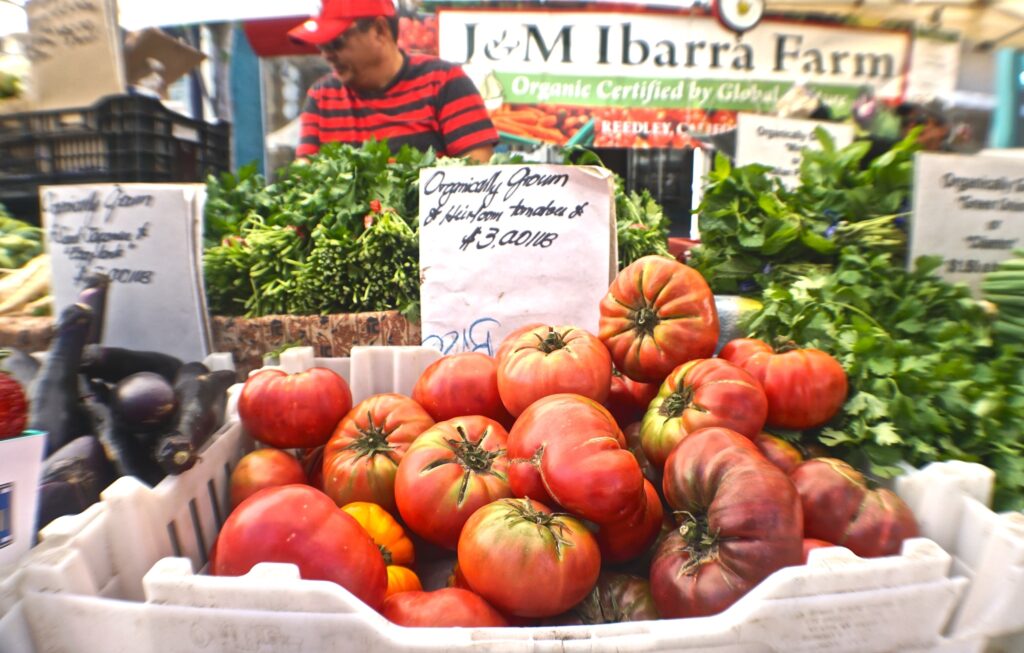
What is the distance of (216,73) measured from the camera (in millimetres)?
5641

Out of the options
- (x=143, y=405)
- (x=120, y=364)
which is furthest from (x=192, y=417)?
(x=120, y=364)

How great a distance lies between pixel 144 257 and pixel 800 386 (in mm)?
1795

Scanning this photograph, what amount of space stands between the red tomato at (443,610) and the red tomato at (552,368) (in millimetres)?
403

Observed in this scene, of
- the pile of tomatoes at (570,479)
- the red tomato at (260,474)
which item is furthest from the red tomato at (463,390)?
the red tomato at (260,474)

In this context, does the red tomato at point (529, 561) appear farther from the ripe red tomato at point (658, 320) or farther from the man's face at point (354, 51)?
the man's face at point (354, 51)

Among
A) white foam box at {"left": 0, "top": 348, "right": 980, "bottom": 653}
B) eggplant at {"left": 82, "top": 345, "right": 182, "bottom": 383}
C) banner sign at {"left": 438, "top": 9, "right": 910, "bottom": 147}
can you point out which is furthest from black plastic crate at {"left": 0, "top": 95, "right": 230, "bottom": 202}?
banner sign at {"left": 438, "top": 9, "right": 910, "bottom": 147}

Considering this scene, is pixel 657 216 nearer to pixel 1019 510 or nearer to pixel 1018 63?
pixel 1019 510

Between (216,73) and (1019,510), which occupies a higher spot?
(216,73)

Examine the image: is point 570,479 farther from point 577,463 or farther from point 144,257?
point 144,257

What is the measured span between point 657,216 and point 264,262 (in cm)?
156

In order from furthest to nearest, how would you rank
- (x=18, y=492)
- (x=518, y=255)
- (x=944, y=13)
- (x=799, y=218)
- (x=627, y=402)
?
1. (x=944, y=13)
2. (x=799, y=218)
3. (x=518, y=255)
4. (x=627, y=402)
5. (x=18, y=492)

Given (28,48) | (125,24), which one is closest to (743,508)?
(28,48)

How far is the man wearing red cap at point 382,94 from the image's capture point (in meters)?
3.45

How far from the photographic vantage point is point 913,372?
128 centimetres
